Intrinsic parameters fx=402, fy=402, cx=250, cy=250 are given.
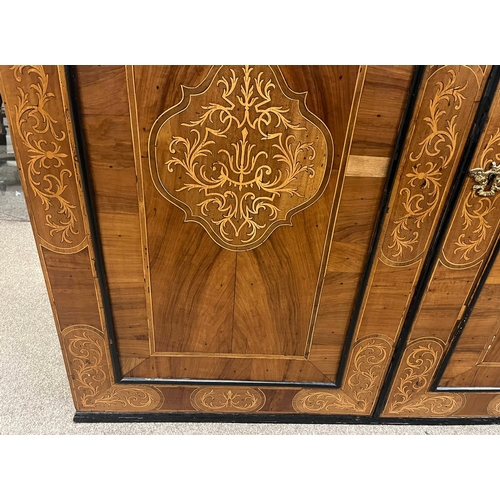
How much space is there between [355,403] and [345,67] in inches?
41.8

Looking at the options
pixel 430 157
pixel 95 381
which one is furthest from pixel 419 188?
pixel 95 381

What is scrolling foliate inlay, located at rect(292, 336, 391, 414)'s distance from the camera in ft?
4.04

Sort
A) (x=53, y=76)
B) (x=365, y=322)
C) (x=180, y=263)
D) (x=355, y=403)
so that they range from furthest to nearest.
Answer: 1. (x=355, y=403)
2. (x=365, y=322)
3. (x=180, y=263)
4. (x=53, y=76)

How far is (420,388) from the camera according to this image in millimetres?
1329

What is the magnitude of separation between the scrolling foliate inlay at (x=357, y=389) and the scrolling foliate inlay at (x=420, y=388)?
0.23 feet

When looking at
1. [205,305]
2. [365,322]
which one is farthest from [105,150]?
[365,322]

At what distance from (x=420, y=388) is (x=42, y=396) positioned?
131cm

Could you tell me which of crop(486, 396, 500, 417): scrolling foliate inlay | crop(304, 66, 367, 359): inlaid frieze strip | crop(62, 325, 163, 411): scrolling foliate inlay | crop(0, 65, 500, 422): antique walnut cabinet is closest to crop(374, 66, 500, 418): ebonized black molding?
crop(0, 65, 500, 422): antique walnut cabinet

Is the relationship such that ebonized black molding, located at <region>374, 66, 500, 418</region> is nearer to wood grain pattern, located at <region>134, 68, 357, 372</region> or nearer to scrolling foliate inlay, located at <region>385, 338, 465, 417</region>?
scrolling foliate inlay, located at <region>385, 338, 465, 417</region>

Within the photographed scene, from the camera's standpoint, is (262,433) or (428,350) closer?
(428,350)

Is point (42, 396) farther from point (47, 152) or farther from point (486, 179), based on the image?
point (486, 179)

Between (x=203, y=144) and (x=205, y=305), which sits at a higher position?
(x=203, y=144)

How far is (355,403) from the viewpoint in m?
1.36

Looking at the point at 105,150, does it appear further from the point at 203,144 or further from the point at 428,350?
the point at 428,350
